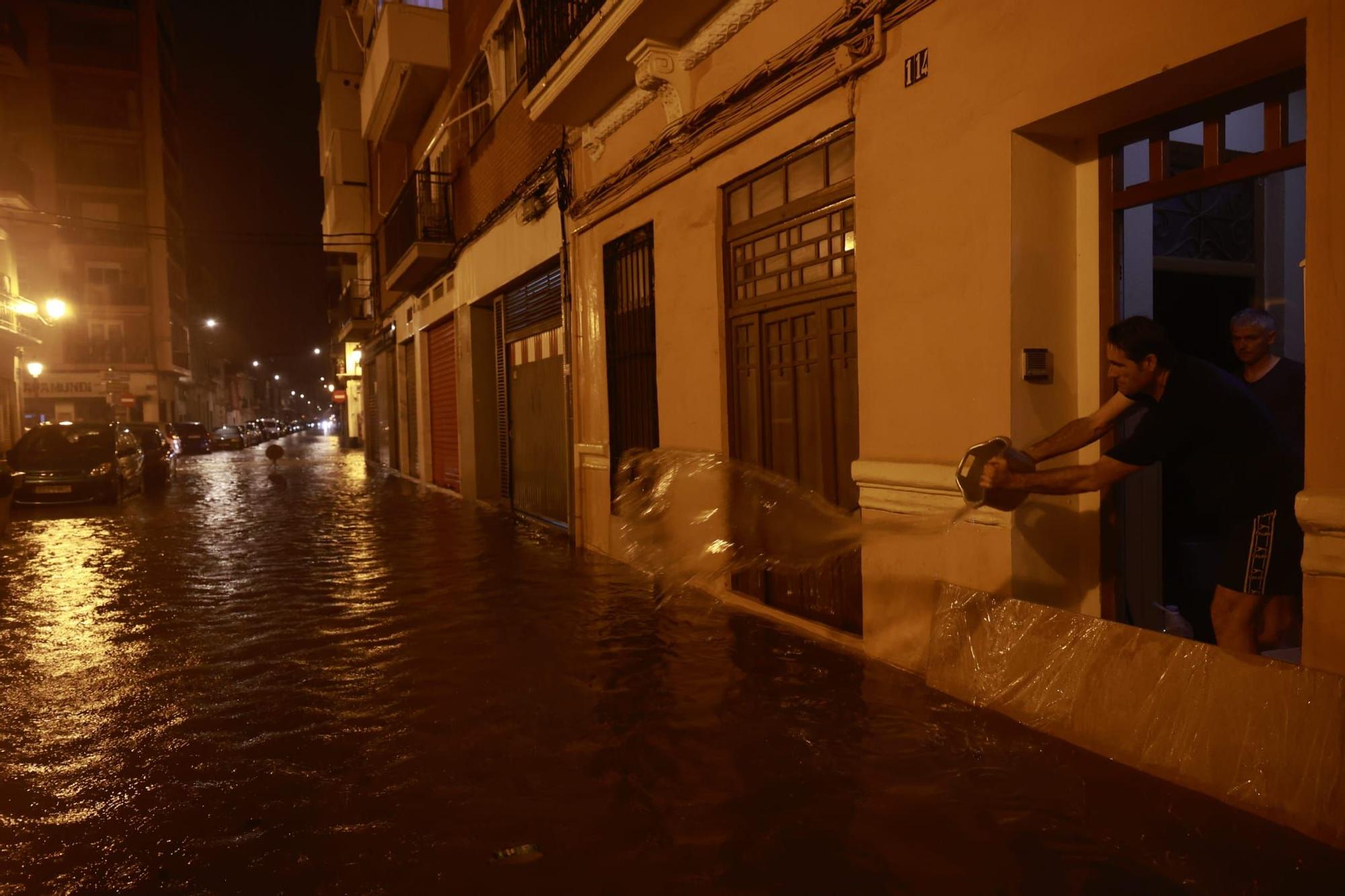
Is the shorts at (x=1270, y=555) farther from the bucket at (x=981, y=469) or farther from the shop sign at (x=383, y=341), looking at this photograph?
the shop sign at (x=383, y=341)

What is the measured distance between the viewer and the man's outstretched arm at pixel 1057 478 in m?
3.89

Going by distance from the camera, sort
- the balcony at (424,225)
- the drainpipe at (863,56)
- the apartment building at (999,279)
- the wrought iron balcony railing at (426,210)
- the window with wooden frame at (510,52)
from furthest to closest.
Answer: the wrought iron balcony railing at (426,210)
the balcony at (424,225)
the window with wooden frame at (510,52)
the drainpipe at (863,56)
the apartment building at (999,279)

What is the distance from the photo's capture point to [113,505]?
54.3ft

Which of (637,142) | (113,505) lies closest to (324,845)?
(637,142)

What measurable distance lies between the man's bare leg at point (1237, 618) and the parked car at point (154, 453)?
2027cm

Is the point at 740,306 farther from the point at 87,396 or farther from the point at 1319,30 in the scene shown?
the point at 87,396

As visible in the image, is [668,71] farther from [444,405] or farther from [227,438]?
[227,438]

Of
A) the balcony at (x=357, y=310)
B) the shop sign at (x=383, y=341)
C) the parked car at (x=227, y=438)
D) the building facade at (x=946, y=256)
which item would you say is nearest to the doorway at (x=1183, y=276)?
the building facade at (x=946, y=256)

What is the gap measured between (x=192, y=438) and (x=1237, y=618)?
1645 inches

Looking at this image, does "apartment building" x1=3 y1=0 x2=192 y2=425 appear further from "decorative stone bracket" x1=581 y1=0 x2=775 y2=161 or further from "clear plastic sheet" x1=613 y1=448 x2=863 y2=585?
"clear plastic sheet" x1=613 y1=448 x2=863 y2=585

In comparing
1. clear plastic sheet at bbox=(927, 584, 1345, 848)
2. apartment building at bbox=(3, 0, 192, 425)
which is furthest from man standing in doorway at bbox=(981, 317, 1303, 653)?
apartment building at bbox=(3, 0, 192, 425)

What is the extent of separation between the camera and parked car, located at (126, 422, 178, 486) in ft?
65.7

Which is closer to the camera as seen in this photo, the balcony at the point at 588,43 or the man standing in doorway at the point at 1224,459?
the man standing in doorway at the point at 1224,459

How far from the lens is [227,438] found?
44.1 m
